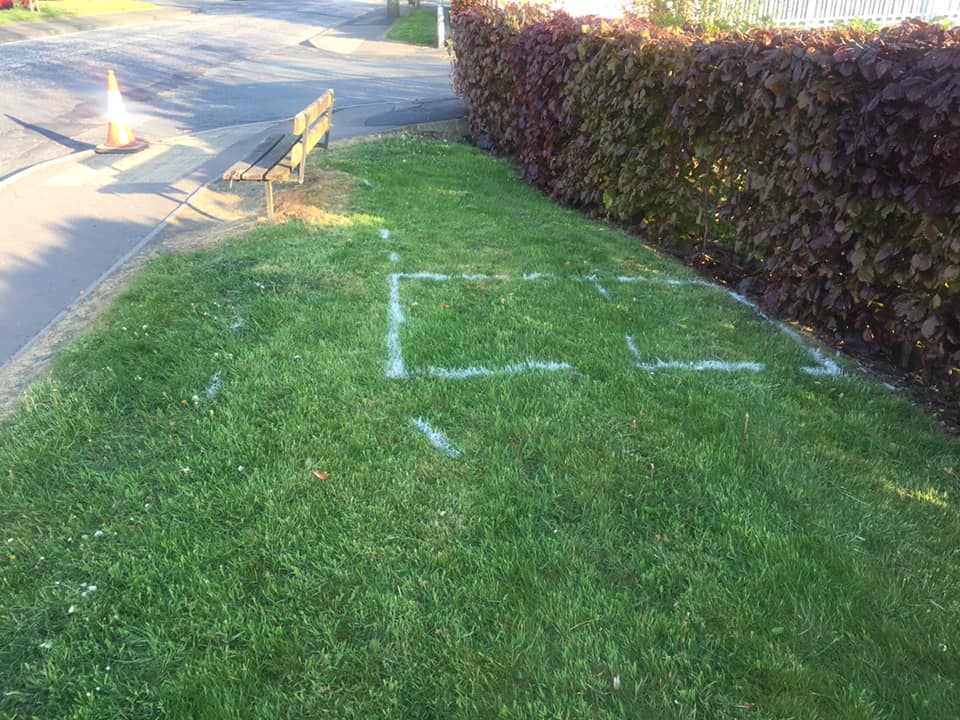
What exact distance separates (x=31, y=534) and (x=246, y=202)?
522 centimetres

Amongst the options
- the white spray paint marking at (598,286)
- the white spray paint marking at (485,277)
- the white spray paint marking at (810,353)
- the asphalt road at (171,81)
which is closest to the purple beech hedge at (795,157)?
the white spray paint marking at (810,353)

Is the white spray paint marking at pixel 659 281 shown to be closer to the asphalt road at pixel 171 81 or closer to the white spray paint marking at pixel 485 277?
the white spray paint marking at pixel 485 277

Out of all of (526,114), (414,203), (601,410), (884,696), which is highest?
(526,114)

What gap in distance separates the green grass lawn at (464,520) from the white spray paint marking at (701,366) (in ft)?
0.10

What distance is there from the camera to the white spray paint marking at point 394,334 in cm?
412

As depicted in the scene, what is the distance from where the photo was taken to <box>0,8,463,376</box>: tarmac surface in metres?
5.16

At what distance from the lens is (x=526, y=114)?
8.85 meters

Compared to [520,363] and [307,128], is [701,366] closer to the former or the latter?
[520,363]

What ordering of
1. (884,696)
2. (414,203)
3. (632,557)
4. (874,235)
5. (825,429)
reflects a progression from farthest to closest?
(414,203), (874,235), (825,429), (632,557), (884,696)

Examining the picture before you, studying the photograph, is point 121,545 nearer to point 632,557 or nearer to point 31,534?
point 31,534

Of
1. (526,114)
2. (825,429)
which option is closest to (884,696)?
(825,429)

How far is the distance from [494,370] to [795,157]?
2482 mm

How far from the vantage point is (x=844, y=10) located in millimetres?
17453

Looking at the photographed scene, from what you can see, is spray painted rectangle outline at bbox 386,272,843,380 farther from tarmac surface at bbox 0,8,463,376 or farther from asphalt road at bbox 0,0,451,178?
asphalt road at bbox 0,0,451,178
